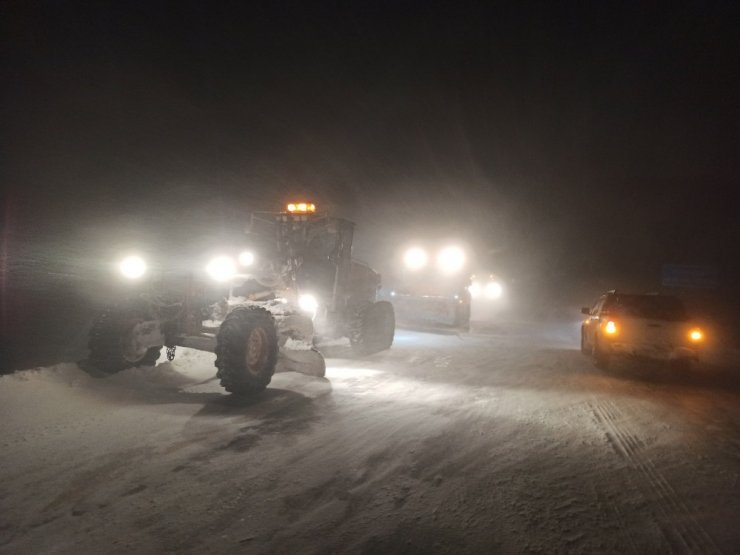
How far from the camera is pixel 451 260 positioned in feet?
62.6

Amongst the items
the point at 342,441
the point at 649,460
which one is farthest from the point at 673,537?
the point at 342,441

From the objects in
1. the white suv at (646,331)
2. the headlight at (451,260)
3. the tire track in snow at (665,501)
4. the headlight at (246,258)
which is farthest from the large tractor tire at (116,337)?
the headlight at (451,260)

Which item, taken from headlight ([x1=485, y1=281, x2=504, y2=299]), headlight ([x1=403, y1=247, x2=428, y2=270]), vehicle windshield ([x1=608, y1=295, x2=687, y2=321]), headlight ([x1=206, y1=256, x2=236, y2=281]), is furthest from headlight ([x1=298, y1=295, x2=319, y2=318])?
headlight ([x1=485, y1=281, x2=504, y2=299])

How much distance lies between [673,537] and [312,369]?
610 centimetres

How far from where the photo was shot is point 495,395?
8.27 m

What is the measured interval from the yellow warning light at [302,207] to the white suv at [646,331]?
679 cm

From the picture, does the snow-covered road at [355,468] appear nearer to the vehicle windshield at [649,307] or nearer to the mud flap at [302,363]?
the mud flap at [302,363]

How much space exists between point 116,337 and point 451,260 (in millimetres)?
13400

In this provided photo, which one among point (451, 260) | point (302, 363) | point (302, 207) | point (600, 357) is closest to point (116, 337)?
point (302, 363)

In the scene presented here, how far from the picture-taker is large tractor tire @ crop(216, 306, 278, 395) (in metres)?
7.23

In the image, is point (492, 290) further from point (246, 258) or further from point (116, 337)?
point (116, 337)

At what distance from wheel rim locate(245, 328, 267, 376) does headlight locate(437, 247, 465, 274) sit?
12.1m

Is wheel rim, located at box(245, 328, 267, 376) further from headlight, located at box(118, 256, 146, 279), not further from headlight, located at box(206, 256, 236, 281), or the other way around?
headlight, located at box(118, 256, 146, 279)

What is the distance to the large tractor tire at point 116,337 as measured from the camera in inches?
297
